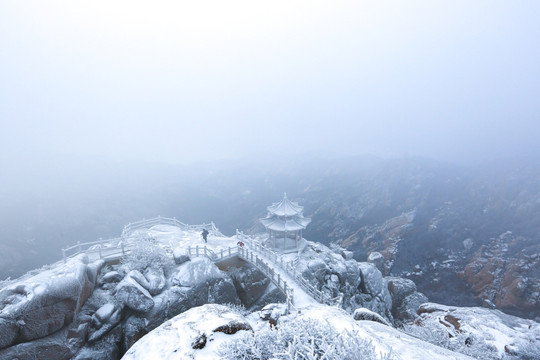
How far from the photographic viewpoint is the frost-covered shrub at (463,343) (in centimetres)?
1095

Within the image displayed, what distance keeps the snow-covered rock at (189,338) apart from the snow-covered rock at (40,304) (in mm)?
7526

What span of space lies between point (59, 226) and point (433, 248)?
9784 centimetres

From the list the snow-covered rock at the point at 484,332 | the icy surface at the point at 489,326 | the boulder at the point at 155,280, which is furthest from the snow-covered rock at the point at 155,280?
the icy surface at the point at 489,326

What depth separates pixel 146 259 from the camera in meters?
14.6

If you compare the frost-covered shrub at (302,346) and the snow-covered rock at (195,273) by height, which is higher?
the frost-covered shrub at (302,346)

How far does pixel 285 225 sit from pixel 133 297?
14.4 metres

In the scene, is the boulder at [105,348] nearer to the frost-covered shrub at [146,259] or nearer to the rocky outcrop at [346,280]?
the frost-covered shrub at [146,259]

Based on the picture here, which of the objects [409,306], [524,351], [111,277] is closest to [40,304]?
[111,277]

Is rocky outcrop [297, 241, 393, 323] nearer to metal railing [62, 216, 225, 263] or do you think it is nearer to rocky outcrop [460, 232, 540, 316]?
metal railing [62, 216, 225, 263]

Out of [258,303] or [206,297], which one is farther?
→ [258,303]

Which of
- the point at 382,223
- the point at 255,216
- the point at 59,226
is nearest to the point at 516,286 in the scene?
the point at 382,223

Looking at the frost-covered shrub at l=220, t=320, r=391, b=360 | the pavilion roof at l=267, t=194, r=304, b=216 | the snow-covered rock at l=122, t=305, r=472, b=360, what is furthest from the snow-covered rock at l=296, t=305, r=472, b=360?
the pavilion roof at l=267, t=194, r=304, b=216

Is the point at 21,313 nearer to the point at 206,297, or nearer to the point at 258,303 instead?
the point at 206,297

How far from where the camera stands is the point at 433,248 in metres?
48.1
